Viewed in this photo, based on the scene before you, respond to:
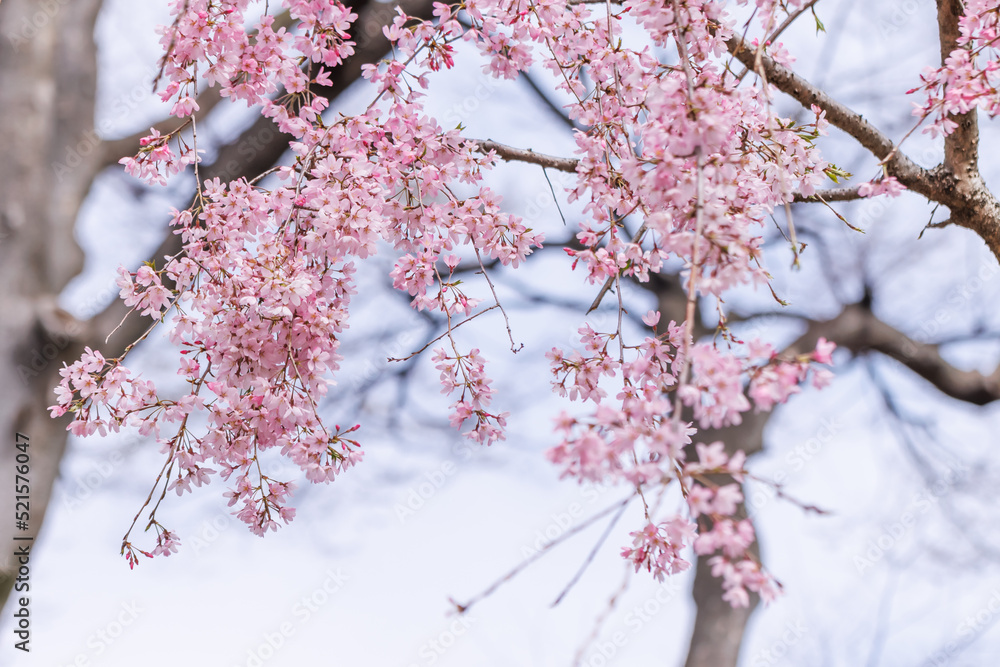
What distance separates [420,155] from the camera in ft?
4.91

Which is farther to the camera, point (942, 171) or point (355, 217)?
point (942, 171)

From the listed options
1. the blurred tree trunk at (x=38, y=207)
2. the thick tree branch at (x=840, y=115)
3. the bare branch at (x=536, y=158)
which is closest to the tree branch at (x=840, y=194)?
the thick tree branch at (x=840, y=115)

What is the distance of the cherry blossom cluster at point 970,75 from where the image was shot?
1421mm

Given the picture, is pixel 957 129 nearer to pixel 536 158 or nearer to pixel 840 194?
pixel 840 194

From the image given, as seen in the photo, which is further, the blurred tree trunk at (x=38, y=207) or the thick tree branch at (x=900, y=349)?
the thick tree branch at (x=900, y=349)

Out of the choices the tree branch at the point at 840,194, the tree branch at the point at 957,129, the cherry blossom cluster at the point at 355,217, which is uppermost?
the tree branch at the point at 957,129

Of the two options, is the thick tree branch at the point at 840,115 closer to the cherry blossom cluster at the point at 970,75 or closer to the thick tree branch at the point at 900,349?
the cherry blossom cluster at the point at 970,75

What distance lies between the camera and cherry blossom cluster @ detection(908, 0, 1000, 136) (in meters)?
1.42

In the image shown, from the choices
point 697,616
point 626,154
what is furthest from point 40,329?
point 697,616

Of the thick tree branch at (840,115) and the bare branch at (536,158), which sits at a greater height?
the thick tree branch at (840,115)

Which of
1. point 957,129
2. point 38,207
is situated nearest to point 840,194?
point 957,129

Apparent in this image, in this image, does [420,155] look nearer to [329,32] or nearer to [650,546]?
[329,32]

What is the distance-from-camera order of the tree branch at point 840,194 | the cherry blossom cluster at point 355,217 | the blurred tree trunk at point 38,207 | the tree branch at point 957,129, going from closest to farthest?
the cherry blossom cluster at point 355,217
the tree branch at point 957,129
the tree branch at point 840,194
the blurred tree trunk at point 38,207

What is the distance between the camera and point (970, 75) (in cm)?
144
